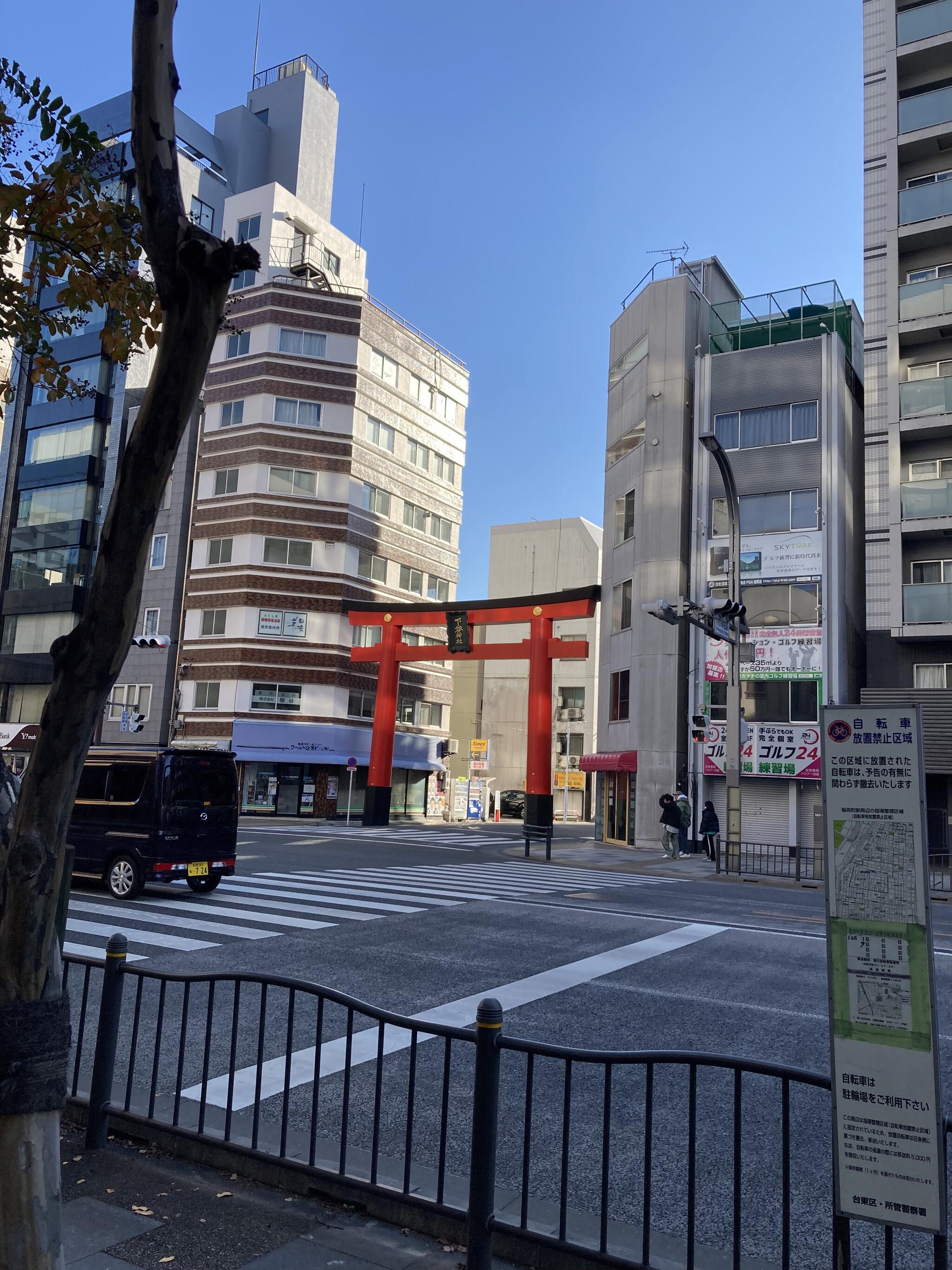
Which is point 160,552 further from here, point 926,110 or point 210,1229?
point 210,1229

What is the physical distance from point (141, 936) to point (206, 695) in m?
34.7

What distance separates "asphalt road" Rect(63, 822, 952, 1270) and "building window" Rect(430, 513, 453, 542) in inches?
1451

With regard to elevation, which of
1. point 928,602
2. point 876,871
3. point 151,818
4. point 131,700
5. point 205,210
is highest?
point 205,210

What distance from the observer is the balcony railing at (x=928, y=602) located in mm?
28891

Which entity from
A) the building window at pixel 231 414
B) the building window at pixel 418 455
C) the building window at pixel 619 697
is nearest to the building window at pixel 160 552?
the building window at pixel 231 414

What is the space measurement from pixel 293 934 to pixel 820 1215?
764 cm

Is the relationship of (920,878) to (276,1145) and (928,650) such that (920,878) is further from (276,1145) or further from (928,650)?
(928,650)

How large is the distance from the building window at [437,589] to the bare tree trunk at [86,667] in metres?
48.8

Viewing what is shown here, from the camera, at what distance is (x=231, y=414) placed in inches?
1834

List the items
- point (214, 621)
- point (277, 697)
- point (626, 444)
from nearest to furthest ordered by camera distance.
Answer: point (626, 444) → point (277, 697) → point (214, 621)

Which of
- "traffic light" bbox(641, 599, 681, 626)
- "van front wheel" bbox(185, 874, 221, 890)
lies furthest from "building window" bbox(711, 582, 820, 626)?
"van front wheel" bbox(185, 874, 221, 890)

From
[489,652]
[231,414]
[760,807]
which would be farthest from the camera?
[231,414]

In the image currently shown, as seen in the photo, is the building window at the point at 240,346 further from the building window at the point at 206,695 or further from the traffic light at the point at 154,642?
the building window at the point at 206,695

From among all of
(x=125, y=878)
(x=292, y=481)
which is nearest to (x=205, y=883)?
(x=125, y=878)
